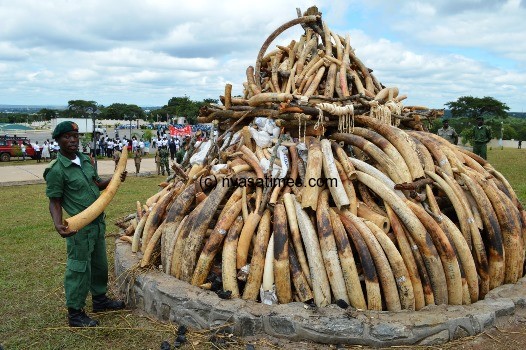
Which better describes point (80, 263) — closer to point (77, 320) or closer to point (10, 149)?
point (77, 320)

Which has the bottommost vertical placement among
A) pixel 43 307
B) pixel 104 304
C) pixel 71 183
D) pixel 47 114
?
pixel 43 307

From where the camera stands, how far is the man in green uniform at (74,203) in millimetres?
4109

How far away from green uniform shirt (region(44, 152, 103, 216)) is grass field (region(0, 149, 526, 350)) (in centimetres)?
109

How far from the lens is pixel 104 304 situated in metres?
4.62

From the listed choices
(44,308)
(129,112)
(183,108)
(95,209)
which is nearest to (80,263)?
(95,209)

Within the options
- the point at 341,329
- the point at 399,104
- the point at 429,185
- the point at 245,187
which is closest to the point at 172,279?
the point at 245,187

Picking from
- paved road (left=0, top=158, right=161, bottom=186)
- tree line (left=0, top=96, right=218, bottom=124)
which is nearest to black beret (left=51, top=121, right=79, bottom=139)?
paved road (left=0, top=158, right=161, bottom=186)

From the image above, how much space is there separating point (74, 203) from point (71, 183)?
0.19 metres

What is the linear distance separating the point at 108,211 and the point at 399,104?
6756 millimetres

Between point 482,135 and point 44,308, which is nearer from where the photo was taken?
point 44,308

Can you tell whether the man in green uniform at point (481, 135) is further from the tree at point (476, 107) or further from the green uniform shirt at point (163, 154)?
the tree at point (476, 107)

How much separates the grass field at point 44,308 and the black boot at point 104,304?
0.09 metres

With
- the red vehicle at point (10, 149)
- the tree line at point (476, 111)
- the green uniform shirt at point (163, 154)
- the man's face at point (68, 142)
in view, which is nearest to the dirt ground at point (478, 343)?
the man's face at point (68, 142)

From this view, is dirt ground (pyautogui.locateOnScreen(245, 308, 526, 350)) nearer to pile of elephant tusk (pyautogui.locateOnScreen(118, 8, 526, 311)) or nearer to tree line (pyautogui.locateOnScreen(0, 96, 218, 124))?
pile of elephant tusk (pyautogui.locateOnScreen(118, 8, 526, 311))
